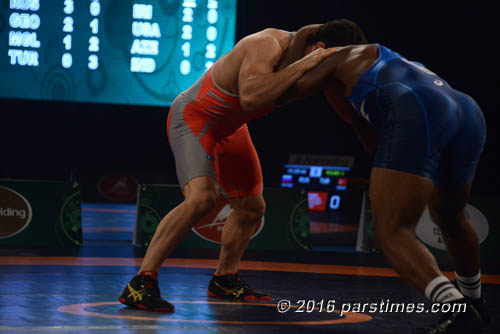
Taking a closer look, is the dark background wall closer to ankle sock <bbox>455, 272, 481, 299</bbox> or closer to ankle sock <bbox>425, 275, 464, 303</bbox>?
ankle sock <bbox>455, 272, 481, 299</bbox>

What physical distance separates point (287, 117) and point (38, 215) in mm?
9715

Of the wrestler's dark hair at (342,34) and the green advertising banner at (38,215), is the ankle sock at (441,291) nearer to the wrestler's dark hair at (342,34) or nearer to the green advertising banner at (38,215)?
the wrestler's dark hair at (342,34)

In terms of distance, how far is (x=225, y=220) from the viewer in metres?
6.13

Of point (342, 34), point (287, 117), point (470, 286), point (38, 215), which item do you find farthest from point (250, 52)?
point (287, 117)

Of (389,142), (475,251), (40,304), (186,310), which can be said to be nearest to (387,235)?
(389,142)

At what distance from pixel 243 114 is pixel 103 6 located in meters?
6.59

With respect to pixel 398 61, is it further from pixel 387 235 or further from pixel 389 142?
pixel 387 235

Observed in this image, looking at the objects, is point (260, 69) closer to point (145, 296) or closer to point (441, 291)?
point (145, 296)

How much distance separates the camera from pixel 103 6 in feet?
30.9

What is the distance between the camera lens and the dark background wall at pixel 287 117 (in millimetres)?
12945

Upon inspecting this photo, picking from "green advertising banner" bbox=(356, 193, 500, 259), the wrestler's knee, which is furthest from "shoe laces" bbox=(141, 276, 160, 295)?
"green advertising banner" bbox=(356, 193, 500, 259)

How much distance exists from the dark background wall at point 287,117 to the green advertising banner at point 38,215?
6955mm

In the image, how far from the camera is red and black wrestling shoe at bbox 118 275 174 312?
9.74 feet

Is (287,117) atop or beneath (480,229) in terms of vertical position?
beneath
